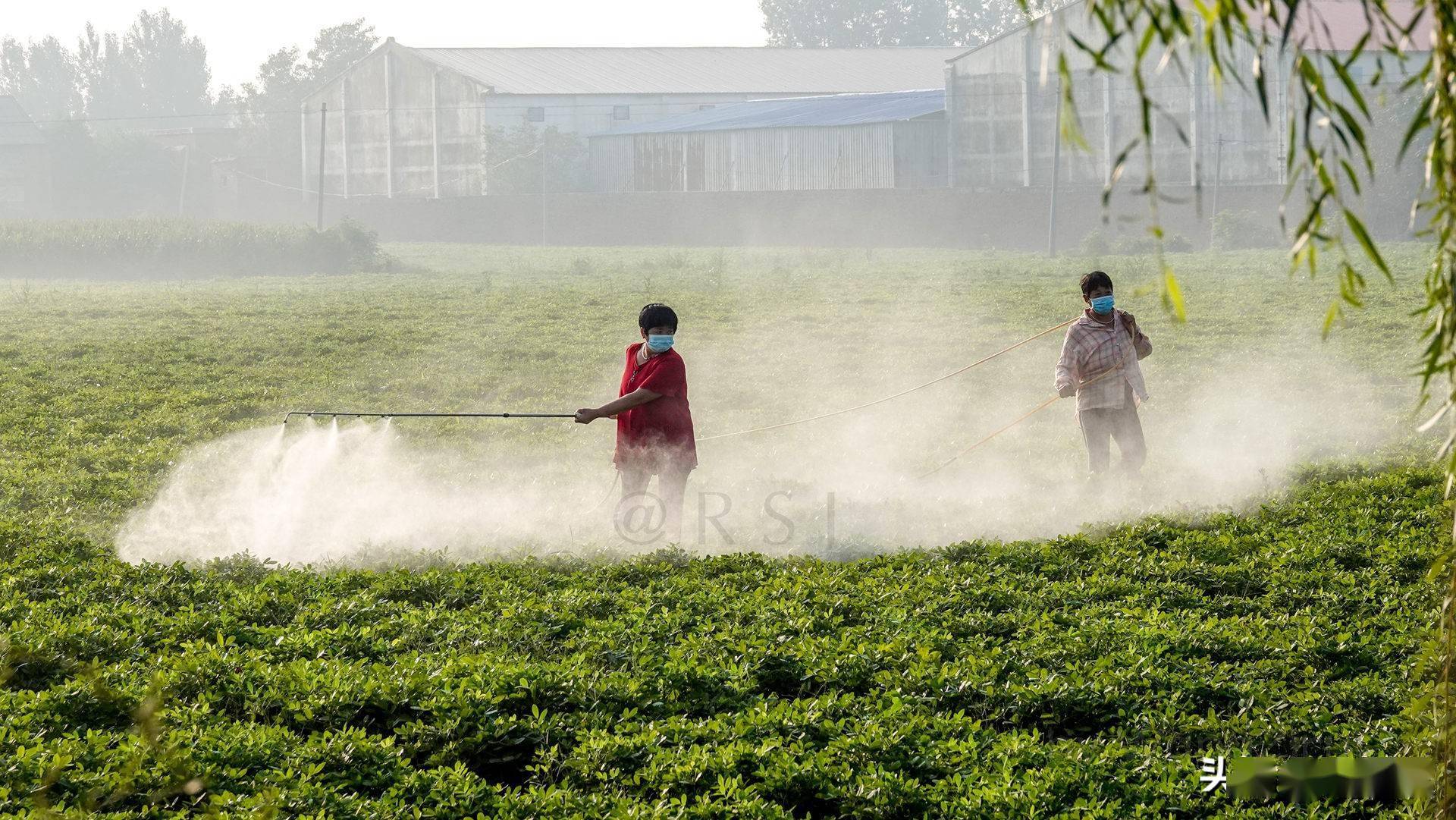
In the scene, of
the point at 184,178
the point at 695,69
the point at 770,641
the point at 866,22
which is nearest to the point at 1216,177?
the point at 695,69

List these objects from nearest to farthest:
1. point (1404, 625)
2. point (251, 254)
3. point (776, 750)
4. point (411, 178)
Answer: point (776, 750) → point (1404, 625) → point (251, 254) → point (411, 178)

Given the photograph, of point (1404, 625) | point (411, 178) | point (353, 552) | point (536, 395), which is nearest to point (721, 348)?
point (536, 395)

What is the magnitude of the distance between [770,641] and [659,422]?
119 inches

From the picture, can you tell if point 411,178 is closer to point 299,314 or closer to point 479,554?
point 299,314

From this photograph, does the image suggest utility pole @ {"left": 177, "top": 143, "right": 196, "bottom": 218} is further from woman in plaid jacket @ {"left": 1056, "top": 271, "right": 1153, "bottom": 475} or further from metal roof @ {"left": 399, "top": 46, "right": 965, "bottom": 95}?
woman in plaid jacket @ {"left": 1056, "top": 271, "right": 1153, "bottom": 475}

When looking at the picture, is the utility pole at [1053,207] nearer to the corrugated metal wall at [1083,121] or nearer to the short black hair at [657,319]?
the corrugated metal wall at [1083,121]

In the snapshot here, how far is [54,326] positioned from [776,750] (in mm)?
24366

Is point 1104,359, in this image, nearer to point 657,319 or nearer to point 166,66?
point 657,319

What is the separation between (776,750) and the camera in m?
5.83

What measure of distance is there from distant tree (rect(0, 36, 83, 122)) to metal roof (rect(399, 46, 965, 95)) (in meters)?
72.4

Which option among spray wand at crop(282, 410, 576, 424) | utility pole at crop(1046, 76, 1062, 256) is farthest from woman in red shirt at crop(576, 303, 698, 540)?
utility pole at crop(1046, 76, 1062, 256)

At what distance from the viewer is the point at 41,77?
419 ft

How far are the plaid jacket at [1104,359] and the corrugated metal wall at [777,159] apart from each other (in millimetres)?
42180

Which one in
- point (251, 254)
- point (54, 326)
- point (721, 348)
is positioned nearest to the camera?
point (721, 348)
